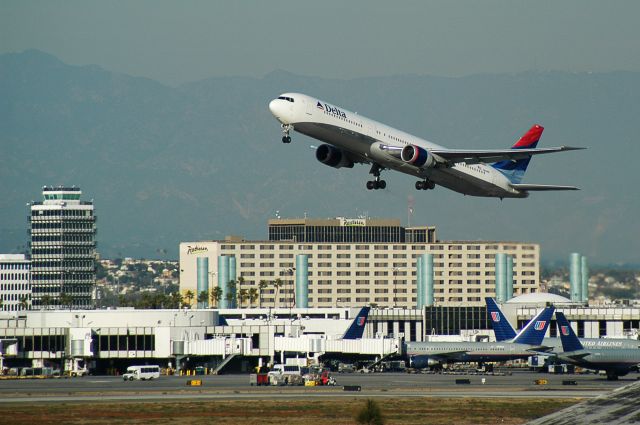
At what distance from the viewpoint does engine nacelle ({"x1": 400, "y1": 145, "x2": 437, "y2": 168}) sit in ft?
341

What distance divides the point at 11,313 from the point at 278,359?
37056 mm

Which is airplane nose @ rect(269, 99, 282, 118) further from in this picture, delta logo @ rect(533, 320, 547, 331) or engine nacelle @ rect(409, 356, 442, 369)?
delta logo @ rect(533, 320, 547, 331)

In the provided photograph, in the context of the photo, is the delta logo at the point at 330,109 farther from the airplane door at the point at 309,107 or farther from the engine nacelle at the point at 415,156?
the engine nacelle at the point at 415,156

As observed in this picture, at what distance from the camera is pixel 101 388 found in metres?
108

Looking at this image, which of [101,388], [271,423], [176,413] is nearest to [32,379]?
[101,388]

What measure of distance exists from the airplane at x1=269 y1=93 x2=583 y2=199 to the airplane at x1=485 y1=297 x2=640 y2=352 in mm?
20106

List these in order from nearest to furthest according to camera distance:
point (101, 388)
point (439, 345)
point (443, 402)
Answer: point (443, 402) → point (101, 388) → point (439, 345)

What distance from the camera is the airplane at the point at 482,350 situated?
141000 mm

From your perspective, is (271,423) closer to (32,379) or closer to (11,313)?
(32,379)

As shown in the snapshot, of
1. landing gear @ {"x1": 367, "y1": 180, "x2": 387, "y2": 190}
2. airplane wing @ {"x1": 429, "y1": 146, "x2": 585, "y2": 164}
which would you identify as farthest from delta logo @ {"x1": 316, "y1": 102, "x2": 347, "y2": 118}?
airplane wing @ {"x1": 429, "y1": 146, "x2": 585, "y2": 164}

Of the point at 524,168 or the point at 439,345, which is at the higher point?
the point at 524,168

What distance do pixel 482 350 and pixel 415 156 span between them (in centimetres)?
4431

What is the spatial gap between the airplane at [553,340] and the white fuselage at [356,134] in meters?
25.7

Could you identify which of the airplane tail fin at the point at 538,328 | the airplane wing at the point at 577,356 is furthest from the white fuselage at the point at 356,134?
the airplane tail fin at the point at 538,328
